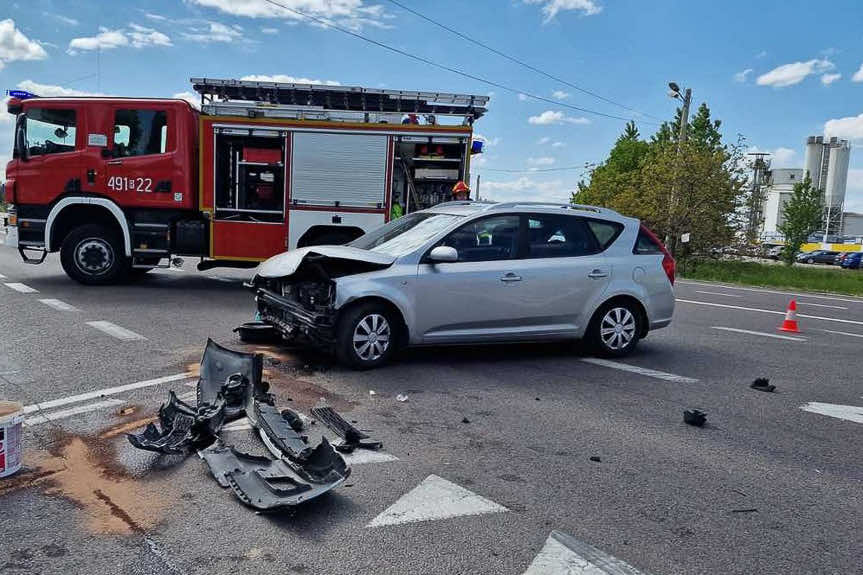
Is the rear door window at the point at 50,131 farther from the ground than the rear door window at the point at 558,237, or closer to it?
farther from the ground

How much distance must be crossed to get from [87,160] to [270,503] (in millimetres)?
9416

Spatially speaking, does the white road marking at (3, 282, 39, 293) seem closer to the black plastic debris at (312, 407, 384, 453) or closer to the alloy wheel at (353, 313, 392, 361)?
the alloy wheel at (353, 313, 392, 361)

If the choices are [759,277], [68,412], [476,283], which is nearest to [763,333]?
[476,283]

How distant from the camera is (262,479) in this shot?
12.1 feet

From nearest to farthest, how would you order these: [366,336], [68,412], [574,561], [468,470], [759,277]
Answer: [574,561], [468,470], [68,412], [366,336], [759,277]

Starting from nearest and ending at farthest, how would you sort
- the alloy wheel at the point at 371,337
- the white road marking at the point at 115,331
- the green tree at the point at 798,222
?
1. the alloy wheel at the point at 371,337
2. the white road marking at the point at 115,331
3. the green tree at the point at 798,222

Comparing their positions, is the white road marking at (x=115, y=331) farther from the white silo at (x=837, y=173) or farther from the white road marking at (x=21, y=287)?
the white silo at (x=837, y=173)

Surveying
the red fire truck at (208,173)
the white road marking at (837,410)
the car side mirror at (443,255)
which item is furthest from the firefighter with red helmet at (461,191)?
the white road marking at (837,410)

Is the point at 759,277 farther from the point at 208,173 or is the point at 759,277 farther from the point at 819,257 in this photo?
the point at 819,257

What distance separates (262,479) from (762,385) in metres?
5.09

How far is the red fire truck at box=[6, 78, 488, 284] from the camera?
11.1m

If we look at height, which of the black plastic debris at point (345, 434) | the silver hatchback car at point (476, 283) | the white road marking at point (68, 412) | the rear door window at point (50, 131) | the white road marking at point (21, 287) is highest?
the rear door window at point (50, 131)

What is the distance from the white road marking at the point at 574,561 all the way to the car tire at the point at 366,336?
3.38 metres

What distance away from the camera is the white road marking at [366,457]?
4223mm
